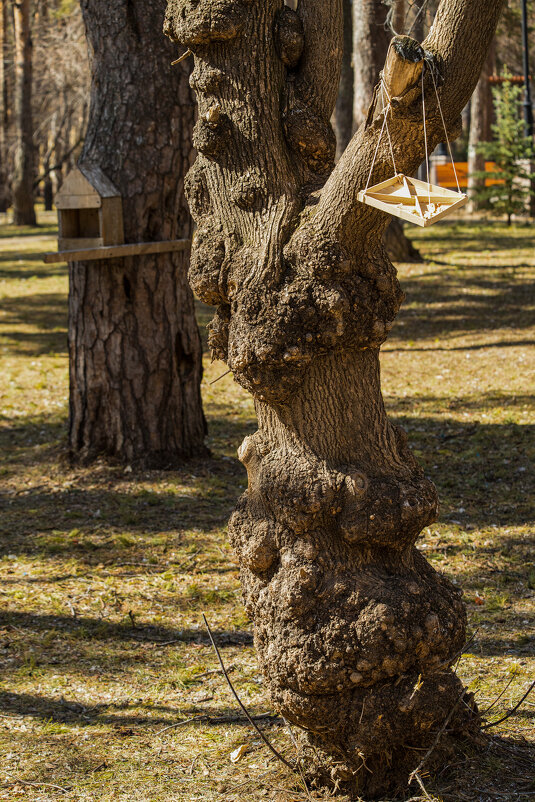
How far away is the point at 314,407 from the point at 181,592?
2230mm

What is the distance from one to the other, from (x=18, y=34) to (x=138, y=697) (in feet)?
75.3

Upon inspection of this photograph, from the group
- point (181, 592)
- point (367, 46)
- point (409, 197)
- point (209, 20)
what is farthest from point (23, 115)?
point (409, 197)

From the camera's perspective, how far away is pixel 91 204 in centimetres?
615

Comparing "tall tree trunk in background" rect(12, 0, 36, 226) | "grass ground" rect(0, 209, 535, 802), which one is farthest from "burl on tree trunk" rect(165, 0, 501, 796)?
"tall tree trunk in background" rect(12, 0, 36, 226)

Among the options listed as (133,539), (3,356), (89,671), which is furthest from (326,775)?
(3,356)

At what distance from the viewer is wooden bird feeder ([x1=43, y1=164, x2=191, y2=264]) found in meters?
6.08

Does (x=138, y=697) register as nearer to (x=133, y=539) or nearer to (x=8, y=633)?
(x=8, y=633)

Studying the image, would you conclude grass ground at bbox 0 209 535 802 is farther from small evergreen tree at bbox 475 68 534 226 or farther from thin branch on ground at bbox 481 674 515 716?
small evergreen tree at bbox 475 68 534 226

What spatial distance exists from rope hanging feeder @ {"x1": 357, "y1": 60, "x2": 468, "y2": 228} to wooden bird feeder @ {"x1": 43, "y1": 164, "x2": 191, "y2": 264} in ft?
12.3

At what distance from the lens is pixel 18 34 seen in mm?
23188

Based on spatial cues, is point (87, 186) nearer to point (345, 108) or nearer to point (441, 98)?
point (441, 98)

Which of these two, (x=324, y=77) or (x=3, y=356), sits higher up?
(x=324, y=77)

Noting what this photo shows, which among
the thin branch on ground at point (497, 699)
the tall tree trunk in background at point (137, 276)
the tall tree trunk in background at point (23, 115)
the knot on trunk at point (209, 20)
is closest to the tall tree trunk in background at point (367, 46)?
the tall tree trunk in background at point (137, 276)

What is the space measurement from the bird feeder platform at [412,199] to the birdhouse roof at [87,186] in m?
3.89
